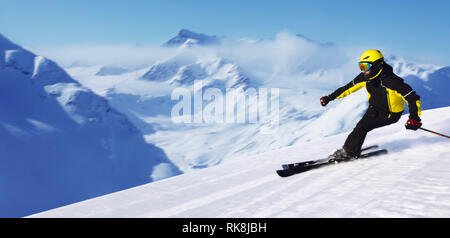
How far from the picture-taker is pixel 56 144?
110750 millimetres

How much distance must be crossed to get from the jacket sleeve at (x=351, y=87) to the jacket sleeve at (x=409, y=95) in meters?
0.54

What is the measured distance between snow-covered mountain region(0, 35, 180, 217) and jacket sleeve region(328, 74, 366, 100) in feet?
308

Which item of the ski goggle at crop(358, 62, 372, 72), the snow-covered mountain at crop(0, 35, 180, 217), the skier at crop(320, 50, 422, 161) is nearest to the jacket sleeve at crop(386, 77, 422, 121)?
the skier at crop(320, 50, 422, 161)

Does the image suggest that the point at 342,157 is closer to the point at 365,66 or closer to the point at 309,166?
the point at 309,166

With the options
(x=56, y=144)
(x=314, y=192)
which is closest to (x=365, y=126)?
(x=314, y=192)

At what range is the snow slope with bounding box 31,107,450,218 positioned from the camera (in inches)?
114

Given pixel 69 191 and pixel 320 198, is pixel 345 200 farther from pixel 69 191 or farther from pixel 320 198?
pixel 69 191

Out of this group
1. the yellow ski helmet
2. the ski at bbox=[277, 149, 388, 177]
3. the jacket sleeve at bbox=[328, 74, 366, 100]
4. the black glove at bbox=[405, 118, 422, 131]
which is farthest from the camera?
the jacket sleeve at bbox=[328, 74, 366, 100]

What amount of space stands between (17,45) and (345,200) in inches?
7501

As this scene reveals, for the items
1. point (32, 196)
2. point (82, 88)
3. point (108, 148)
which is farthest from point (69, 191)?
point (82, 88)

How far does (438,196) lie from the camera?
290 centimetres

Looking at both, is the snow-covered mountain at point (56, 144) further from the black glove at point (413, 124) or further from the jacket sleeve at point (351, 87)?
the black glove at point (413, 124)

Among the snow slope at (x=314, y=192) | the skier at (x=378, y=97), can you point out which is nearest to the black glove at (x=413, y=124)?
the skier at (x=378, y=97)

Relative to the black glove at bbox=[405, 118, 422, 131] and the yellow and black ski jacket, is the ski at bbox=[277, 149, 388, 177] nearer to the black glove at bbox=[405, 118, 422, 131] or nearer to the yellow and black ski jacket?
the yellow and black ski jacket
